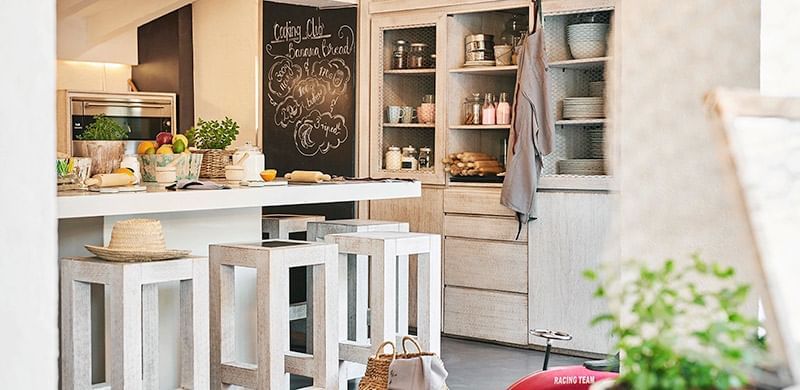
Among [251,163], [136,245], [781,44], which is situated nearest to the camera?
[781,44]

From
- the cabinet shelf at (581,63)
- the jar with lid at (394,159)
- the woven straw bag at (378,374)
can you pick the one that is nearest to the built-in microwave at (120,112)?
the jar with lid at (394,159)

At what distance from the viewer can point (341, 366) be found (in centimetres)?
470

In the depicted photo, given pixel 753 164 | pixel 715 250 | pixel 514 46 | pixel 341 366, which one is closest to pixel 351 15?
pixel 514 46

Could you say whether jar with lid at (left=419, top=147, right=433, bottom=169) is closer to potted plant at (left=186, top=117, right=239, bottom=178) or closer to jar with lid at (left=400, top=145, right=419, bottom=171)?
jar with lid at (left=400, top=145, right=419, bottom=171)

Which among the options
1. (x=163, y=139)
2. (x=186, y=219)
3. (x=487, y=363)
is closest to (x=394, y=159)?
(x=487, y=363)

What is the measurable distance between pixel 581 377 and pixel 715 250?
3.88 feet

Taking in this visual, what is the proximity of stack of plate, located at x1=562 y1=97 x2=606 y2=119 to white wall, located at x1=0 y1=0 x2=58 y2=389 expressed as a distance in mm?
4316

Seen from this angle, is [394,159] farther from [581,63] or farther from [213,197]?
[213,197]

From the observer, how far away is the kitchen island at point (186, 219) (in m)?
3.82

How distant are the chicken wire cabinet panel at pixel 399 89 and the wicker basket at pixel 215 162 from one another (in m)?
1.90

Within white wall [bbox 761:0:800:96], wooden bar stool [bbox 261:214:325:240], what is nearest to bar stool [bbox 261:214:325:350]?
wooden bar stool [bbox 261:214:325:240]

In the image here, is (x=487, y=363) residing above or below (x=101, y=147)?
below

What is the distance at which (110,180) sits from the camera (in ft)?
12.9

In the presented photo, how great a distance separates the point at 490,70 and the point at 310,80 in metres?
1.51
